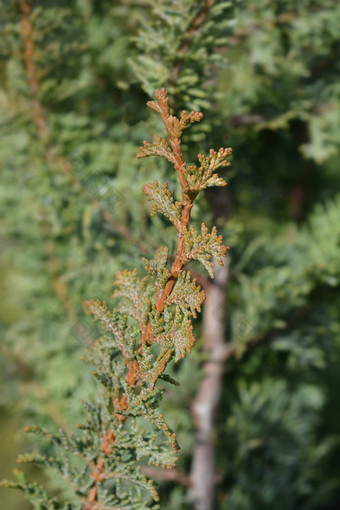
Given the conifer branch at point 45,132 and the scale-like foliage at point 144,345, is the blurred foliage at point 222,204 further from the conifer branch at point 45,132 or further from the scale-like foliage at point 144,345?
the scale-like foliage at point 144,345

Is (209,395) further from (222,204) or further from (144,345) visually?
(144,345)

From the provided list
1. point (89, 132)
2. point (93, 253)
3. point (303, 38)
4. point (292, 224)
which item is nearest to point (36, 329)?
point (93, 253)

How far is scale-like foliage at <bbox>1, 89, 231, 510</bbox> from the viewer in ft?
1.34

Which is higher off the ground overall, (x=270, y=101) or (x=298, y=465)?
(x=270, y=101)

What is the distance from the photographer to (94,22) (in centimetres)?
88

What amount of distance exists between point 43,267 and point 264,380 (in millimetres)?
473

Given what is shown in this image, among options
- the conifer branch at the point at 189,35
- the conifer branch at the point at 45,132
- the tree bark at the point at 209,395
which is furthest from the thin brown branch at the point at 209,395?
the conifer branch at the point at 189,35

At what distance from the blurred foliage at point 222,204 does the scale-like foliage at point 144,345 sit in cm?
22

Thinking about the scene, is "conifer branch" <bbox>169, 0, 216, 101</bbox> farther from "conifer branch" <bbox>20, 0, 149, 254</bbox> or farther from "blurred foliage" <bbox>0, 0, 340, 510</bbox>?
"conifer branch" <bbox>20, 0, 149, 254</bbox>

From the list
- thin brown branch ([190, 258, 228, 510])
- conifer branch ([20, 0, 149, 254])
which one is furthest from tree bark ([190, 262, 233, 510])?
conifer branch ([20, 0, 149, 254])

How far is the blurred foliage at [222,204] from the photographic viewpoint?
0.77m

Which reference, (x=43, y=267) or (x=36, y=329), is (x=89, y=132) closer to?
(x=43, y=267)

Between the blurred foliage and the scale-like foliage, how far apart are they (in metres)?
0.22

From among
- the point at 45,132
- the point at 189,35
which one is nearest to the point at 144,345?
the point at 189,35
